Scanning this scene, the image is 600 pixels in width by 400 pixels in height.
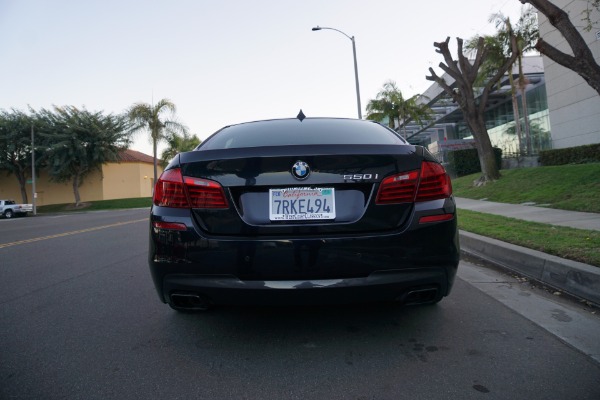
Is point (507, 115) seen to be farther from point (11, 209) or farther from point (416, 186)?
point (11, 209)

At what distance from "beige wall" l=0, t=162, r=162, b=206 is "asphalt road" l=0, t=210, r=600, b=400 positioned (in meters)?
39.0

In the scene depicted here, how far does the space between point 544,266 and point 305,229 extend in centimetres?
312

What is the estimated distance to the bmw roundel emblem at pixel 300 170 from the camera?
7.54ft

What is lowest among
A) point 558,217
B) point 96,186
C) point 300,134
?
point 558,217

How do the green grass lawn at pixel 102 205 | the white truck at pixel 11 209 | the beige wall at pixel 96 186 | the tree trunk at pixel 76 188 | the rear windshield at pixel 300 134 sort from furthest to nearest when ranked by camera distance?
the beige wall at pixel 96 186 → the tree trunk at pixel 76 188 → the green grass lawn at pixel 102 205 → the white truck at pixel 11 209 → the rear windshield at pixel 300 134

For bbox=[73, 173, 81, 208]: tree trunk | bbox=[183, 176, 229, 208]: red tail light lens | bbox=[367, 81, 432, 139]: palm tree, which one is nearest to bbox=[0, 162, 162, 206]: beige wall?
bbox=[73, 173, 81, 208]: tree trunk

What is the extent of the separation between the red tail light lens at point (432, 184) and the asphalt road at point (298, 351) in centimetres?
96

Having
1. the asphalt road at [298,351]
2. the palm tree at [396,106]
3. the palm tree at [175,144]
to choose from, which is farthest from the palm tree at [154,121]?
the asphalt road at [298,351]

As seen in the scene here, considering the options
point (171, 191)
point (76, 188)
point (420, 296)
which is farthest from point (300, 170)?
point (76, 188)

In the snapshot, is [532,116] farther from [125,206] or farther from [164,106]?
[125,206]

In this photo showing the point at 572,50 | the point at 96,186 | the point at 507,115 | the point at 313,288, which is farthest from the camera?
the point at 96,186

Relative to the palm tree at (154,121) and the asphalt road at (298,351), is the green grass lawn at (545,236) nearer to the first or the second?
the asphalt road at (298,351)

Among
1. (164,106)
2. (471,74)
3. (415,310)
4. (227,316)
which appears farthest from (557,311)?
(164,106)

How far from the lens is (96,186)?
39062 mm
